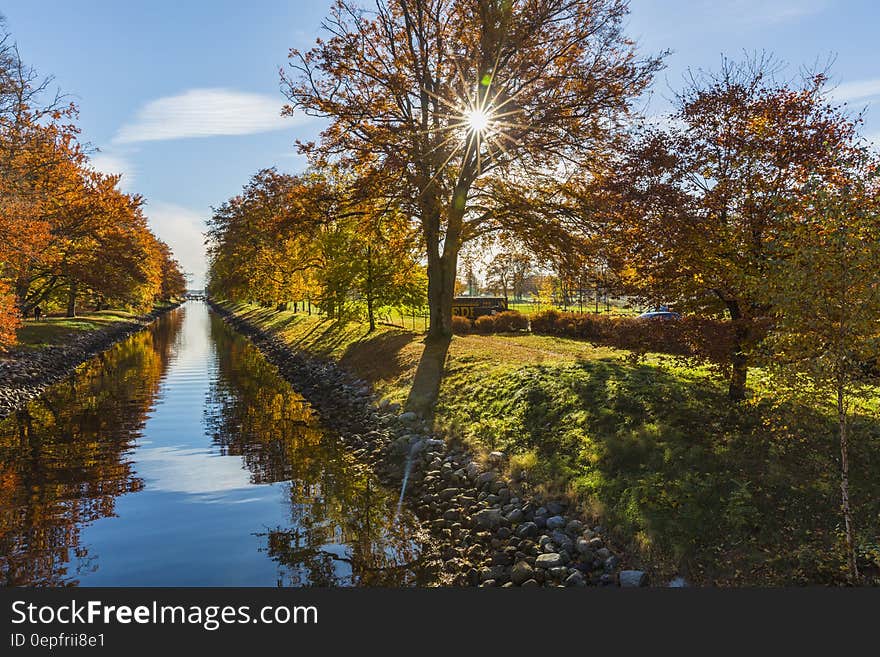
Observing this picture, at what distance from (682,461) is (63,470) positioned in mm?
13632

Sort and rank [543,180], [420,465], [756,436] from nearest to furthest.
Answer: [756,436]
[420,465]
[543,180]

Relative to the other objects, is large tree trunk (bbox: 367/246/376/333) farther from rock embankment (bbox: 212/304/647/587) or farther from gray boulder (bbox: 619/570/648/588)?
gray boulder (bbox: 619/570/648/588)

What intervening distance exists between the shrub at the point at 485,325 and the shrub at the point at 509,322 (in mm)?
269

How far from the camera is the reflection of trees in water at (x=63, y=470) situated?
8.80 m

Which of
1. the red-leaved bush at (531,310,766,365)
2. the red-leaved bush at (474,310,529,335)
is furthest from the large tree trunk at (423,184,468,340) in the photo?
the red-leaved bush at (474,310,529,335)

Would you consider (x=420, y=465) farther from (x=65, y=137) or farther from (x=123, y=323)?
(x=123, y=323)

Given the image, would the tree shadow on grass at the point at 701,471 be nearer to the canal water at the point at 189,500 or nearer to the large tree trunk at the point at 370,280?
the canal water at the point at 189,500

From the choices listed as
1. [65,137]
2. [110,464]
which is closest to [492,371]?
[110,464]

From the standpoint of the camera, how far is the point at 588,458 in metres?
10.6

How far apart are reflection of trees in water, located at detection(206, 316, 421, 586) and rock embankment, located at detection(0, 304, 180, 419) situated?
24.0 feet

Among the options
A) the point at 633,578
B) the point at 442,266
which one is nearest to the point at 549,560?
→ the point at 633,578

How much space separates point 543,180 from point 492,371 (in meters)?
9.47

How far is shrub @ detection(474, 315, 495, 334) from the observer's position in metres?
38.1

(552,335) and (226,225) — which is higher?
(226,225)
